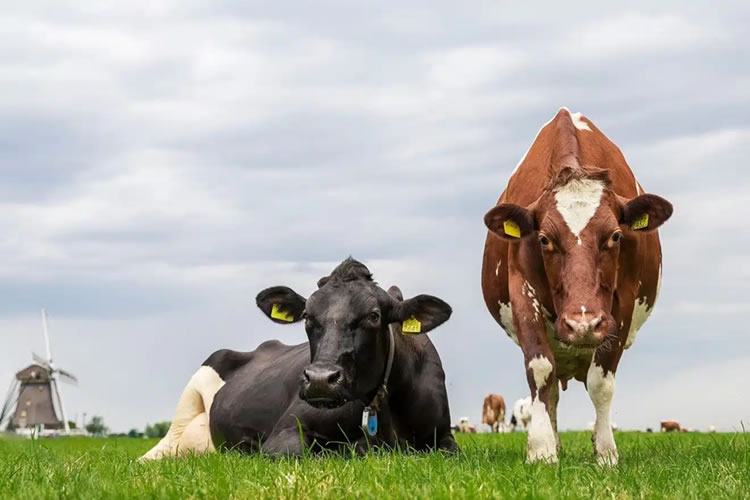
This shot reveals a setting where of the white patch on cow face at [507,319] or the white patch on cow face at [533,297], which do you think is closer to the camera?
the white patch on cow face at [533,297]

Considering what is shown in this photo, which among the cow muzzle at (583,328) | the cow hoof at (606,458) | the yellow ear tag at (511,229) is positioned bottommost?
the cow hoof at (606,458)

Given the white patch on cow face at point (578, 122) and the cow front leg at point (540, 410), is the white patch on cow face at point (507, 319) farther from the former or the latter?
the white patch on cow face at point (578, 122)

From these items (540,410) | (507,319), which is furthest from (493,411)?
(540,410)

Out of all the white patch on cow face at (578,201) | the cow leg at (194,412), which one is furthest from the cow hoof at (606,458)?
the cow leg at (194,412)

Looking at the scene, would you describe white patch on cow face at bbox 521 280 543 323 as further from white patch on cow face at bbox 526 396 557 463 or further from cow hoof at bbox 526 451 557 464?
cow hoof at bbox 526 451 557 464

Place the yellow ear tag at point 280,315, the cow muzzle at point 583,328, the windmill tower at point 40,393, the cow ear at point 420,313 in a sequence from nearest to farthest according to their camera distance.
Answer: the cow muzzle at point 583,328 → the cow ear at point 420,313 → the yellow ear tag at point 280,315 → the windmill tower at point 40,393

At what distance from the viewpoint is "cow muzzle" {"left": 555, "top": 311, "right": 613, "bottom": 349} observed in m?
8.06

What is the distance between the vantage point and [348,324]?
9.15 meters

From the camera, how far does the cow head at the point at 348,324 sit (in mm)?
8547

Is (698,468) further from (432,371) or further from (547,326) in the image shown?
(432,371)

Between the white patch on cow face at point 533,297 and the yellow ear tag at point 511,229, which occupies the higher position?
the yellow ear tag at point 511,229

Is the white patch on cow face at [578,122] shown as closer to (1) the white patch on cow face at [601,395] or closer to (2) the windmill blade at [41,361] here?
(1) the white patch on cow face at [601,395]

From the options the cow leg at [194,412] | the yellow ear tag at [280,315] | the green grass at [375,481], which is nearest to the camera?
the green grass at [375,481]

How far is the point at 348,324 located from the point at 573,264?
6.83ft
